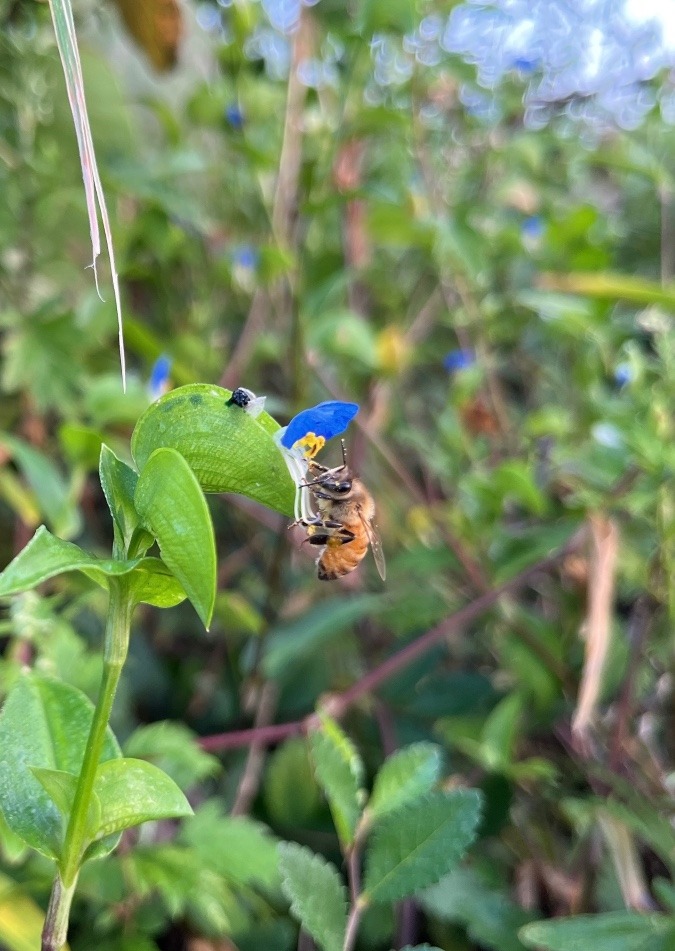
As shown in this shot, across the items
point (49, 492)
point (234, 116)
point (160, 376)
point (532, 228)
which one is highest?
point (532, 228)

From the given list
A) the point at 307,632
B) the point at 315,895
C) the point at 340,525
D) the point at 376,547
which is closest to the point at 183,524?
the point at 315,895

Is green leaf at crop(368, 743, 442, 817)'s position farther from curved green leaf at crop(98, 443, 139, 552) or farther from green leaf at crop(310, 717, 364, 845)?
curved green leaf at crop(98, 443, 139, 552)

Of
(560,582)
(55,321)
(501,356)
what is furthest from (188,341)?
(501,356)

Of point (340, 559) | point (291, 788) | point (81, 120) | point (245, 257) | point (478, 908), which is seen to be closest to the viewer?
point (81, 120)

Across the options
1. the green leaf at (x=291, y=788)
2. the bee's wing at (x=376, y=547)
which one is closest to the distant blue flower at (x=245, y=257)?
the bee's wing at (x=376, y=547)

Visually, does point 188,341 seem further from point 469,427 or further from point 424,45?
point 424,45

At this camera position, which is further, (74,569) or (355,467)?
(355,467)

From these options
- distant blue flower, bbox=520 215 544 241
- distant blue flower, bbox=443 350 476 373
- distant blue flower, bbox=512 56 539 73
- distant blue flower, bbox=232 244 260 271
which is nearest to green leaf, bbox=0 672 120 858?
distant blue flower, bbox=232 244 260 271

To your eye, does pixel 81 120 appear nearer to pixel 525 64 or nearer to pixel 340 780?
pixel 340 780
